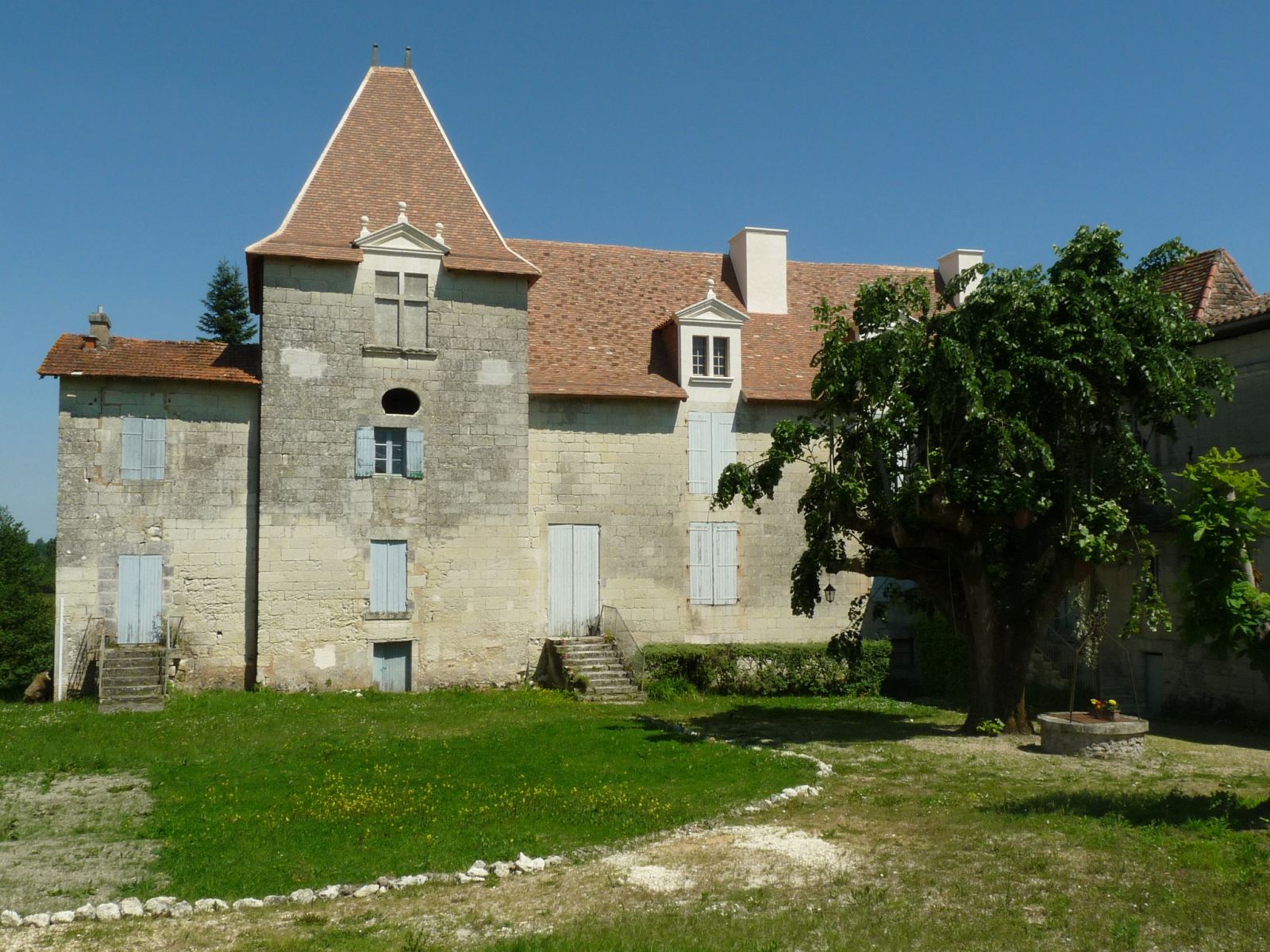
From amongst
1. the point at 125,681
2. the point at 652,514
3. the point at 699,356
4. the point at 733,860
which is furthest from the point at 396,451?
the point at 733,860

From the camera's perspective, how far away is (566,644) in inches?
900

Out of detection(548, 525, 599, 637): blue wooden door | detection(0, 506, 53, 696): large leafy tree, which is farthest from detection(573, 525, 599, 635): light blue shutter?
detection(0, 506, 53, 696): large leafy tree

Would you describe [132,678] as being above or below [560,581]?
below

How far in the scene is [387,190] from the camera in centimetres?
2392

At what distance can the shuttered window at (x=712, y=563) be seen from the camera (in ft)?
79.5

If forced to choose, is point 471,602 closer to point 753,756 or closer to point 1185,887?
point 753,756

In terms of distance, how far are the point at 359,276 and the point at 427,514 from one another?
16.3ft

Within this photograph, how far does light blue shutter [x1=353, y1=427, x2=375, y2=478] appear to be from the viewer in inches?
880

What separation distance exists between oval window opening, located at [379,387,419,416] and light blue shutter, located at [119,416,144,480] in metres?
4.69

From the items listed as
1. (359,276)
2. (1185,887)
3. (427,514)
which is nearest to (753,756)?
(1185,887)

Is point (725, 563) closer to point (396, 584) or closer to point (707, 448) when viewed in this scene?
point (707, 448)

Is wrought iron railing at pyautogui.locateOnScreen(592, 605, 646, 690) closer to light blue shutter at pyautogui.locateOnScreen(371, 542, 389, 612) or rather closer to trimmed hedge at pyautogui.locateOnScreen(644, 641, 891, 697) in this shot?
trimmed hedge at pyautogui.locateOnScreen(644, 641, 891, 697)

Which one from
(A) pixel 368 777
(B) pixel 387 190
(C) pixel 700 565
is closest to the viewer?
(A) pixel 368 777

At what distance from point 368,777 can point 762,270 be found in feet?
57.0
